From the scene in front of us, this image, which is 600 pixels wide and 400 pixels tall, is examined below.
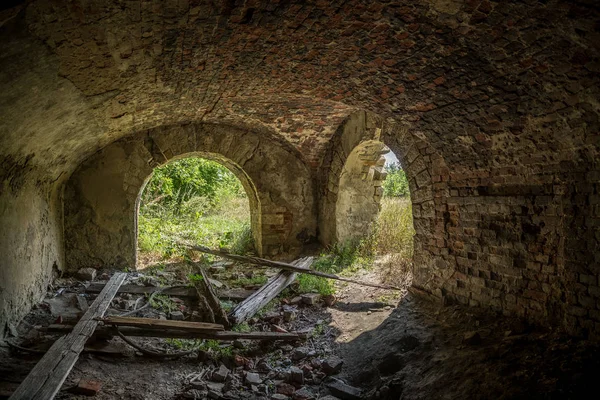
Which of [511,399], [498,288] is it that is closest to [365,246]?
[498,288]

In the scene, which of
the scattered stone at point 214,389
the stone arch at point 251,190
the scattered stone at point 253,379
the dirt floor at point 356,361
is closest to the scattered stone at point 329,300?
the dirt floor at point 356,361

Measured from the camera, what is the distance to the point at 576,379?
243 centimetres

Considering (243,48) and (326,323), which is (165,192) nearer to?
(326,323)

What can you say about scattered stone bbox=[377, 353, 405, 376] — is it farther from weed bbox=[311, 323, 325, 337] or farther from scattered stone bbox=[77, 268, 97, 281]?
scattered stone bbox=[77, 268, 97, 281]

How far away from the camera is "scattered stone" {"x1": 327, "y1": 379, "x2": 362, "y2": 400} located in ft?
10.6

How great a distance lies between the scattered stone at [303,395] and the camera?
10.6ft

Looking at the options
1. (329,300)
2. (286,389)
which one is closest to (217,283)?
(329,300)

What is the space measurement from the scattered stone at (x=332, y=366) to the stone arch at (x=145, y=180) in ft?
13.3

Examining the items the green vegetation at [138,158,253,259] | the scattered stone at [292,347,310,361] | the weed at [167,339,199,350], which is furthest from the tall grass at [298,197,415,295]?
the green vegetation at [138,158,253,259]

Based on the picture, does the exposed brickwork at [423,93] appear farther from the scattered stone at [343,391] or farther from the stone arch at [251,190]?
the stone arch at [251,190]

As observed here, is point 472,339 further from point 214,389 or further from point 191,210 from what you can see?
point 191,210

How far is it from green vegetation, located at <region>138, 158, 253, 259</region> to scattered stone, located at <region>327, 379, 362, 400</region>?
4.89 meters

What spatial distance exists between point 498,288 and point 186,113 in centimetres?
455

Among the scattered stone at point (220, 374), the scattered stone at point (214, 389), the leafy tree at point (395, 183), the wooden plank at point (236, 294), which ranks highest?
the leafy tree at point (395, 183)
